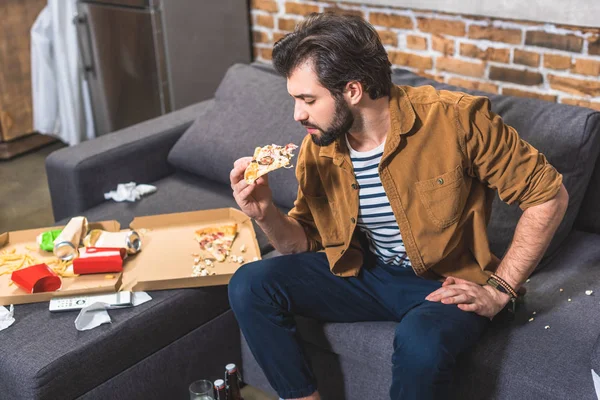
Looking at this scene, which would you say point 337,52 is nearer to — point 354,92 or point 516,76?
point 354,92

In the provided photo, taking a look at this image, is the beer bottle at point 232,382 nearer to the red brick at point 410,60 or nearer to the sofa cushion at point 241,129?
the sofa cushion at point 241,129

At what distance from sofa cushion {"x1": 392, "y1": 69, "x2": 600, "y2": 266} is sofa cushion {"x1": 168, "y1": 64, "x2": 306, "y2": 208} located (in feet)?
2.26

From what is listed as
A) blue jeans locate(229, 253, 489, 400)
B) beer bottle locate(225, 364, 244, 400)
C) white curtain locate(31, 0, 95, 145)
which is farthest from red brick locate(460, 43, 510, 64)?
white curtain locate(31, 0, 95, 145)

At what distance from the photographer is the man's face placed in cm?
173

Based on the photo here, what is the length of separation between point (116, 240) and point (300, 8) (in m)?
1.64

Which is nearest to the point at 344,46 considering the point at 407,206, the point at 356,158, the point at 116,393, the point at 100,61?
the point at 356,158

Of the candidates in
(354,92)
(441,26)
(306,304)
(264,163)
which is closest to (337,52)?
(354,92)

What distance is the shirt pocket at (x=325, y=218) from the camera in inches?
76.8

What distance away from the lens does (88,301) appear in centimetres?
198

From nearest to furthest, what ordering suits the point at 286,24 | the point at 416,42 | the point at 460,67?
the point at 460,67 → the point at 416,42 → the point at 286,24

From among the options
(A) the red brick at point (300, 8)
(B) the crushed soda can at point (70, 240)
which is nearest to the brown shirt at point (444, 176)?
(B) the crushed soda can at point (70, 240)

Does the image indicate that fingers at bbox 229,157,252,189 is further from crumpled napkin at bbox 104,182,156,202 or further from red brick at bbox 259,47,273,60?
red brick at bbox 259,47,273,60

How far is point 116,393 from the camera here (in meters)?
1.92

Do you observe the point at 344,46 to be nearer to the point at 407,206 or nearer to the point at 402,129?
the point at 402,129
